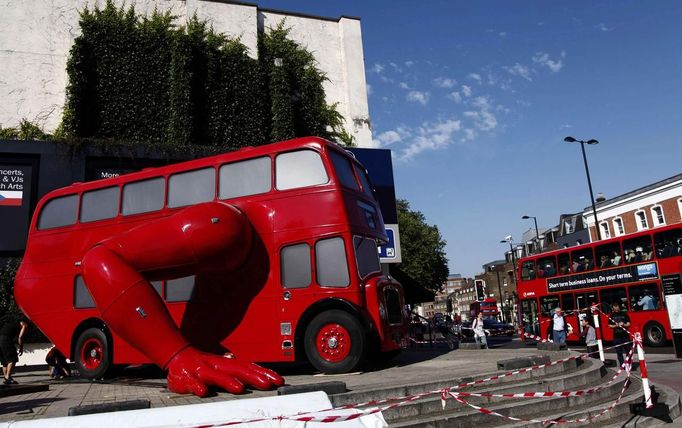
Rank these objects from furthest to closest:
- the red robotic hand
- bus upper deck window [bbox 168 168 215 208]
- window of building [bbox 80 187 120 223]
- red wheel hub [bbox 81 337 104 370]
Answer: window of building [bbox 80 187 120 223]
red wheel hub [bbox 81 337 104 370]
bus upper deck window [bbox 168 168 215 208]
the red robotic hand

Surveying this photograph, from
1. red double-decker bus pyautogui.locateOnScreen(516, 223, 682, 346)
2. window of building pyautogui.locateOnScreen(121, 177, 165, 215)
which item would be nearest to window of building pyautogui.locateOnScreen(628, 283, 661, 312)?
red double-decker bus pyautogui.locateOnScreen(516, 223, 682, 346)

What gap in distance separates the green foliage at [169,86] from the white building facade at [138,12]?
69 cm

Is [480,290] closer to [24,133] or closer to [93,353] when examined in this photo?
[93,353]

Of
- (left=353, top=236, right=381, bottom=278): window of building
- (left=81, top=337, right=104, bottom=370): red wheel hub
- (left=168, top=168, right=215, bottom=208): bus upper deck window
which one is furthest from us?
(left=81, top=337, right=104, bottom=370): red wheel hub

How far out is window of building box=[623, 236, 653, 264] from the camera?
60.8ft

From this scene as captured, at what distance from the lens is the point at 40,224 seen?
13070 mm

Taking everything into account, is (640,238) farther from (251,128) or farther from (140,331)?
(140,331)

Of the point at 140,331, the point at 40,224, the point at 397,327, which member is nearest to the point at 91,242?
the point at 40,224

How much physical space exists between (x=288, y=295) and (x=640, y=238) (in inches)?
576

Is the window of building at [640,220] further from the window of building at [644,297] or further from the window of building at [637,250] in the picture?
the window of building at [644,297]

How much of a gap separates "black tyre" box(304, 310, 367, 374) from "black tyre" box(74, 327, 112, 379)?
491cm

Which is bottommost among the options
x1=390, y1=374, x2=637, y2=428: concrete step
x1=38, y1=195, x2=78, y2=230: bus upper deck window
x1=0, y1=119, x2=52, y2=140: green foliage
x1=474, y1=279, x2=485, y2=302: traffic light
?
x1=390, y1=374, x2=637, y2=428: concrete step

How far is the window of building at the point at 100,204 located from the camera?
1229 centimetres

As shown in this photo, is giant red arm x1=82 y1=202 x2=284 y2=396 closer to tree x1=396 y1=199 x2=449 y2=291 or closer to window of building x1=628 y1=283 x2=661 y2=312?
window of building x1=628 y1=283 x2=661 y2=312
